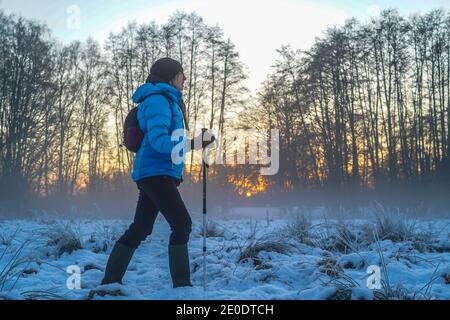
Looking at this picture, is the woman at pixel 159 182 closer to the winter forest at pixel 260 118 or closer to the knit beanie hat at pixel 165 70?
the knit beanie hat at pixel 165 70

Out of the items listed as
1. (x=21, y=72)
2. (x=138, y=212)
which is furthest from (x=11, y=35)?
(x=138, y=212)

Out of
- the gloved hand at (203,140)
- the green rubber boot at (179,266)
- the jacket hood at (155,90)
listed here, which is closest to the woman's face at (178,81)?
the jacket hood at (155,90)

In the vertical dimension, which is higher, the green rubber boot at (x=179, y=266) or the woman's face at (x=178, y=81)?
the woman's face at (x=178, y=81)

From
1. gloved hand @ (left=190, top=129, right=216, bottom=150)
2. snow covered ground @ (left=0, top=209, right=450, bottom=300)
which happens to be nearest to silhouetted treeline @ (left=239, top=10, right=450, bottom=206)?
snow covered ground @ (left=0, top=209, right=450, bottom=300)

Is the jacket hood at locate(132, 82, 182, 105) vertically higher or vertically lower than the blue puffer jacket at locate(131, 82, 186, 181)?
higher

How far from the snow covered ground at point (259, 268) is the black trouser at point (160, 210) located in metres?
0.41

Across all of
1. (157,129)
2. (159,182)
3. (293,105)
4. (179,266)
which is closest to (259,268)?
(179,266)

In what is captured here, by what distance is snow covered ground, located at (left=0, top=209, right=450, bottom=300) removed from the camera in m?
2.66

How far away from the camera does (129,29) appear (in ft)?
69.1

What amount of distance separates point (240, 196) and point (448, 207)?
10883mm

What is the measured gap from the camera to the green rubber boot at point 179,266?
9.39ft

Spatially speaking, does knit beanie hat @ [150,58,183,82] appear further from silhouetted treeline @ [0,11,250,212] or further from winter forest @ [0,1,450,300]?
silhouetted treeline @ [0,11,250,212]

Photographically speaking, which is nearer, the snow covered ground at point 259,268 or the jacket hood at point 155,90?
the snow covered ground at point 259,268

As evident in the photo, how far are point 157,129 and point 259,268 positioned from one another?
6.27 ft
